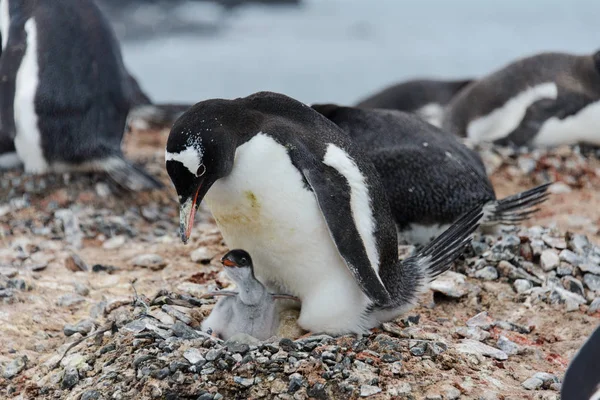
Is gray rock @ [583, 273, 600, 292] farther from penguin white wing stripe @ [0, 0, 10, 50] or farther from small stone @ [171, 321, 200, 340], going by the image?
penguin white wing stripe @ [0, 0, 10, 50]

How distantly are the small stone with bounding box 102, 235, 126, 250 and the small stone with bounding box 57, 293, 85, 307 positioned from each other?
2.87ft

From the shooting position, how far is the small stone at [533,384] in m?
2.54

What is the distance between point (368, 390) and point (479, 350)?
0.52 m

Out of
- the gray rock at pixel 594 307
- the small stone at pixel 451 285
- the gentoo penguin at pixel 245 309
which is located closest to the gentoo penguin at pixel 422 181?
the small stone at pixel 451 285

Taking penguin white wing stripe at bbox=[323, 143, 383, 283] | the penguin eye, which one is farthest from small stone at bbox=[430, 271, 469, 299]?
the penguin eye

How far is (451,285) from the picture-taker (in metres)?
3.33

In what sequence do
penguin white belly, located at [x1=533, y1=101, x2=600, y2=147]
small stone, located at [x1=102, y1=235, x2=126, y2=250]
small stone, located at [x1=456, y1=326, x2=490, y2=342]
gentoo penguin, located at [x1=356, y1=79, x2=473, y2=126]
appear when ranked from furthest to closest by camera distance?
gentoo penguin, located at [x1=356, y1=79, x2=473, y2=126]
penguin white belly, located at [x1=533, y1=101, x2=600, y2=147]
small stone, located at [x1=102, y1=235, x2=126, y2=250]
small stone, located at [x1=456, y1=326, x2=490, y2=342]

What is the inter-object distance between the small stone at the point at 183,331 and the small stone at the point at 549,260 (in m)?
1.58

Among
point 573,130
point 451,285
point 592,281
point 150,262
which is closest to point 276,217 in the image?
point 451,285

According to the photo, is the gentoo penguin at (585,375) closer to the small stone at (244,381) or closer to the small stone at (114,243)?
the small stone at (244,381)

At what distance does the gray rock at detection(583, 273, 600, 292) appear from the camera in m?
3.41

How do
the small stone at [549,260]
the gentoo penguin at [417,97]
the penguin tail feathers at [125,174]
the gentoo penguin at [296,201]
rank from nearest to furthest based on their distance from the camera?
the gentoo penguin at [296,201], the small stone at [549,260], the penguin tail feathers at [125,174], the gentoo penguin at [417,97]

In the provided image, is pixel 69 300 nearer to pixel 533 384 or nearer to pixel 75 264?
pixel 75 264

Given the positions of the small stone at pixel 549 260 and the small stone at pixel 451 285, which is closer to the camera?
the small stone at pixel 451 285
